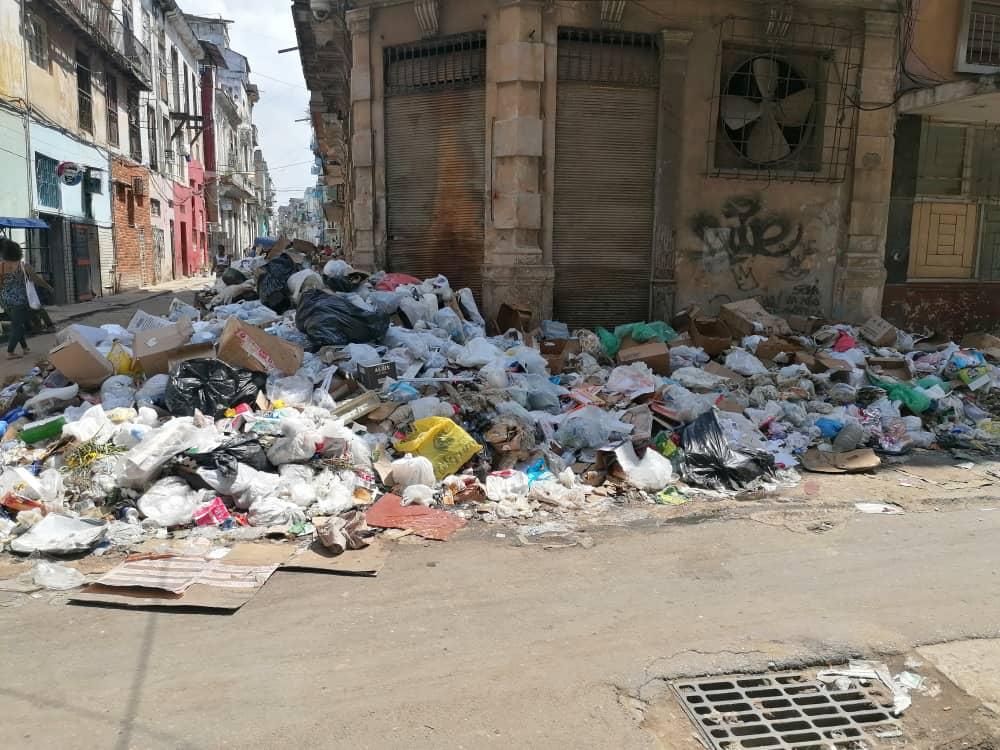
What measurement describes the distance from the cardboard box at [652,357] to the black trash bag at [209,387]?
3.60m

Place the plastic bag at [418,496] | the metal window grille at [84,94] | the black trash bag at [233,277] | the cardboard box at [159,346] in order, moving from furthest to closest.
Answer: the metal window grille at [84,94]
the black trash bag at [233,277]
the cardboard box at [159,346]
the plastic bag at [418,496]

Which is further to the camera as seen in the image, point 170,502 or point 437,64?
point 437,64

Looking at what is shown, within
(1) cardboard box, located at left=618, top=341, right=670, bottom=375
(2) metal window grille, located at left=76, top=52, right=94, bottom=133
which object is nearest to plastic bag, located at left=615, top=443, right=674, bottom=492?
(1) cardboard box, located at left=618, top=341, right=670, bottom=375

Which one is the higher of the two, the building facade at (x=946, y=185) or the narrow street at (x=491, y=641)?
the building facade at (x=946, y=185)

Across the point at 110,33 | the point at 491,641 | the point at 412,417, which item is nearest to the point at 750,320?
the point at 412,417

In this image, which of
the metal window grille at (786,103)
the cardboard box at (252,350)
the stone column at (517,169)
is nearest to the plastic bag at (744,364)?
the stone column at (517,169)

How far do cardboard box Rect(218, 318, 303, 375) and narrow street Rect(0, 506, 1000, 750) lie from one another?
2.53m

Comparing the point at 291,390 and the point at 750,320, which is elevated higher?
the point at 750,320

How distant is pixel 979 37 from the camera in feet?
32.4

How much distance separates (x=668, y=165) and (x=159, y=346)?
5955mm

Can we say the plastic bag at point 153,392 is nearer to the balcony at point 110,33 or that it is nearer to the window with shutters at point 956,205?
the window with shutters at point 956,205

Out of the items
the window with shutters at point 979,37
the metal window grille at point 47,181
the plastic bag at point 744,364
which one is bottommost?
the plastic bag at point 744,364

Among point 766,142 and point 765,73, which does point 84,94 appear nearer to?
point 765,73

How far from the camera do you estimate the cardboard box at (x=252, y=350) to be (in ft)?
20.1
